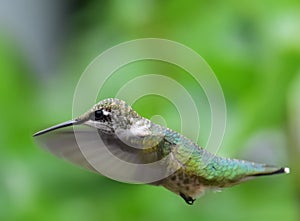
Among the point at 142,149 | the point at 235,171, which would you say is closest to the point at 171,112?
the point at 235,171

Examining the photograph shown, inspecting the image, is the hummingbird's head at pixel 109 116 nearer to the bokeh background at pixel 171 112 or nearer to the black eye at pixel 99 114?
the black eye at pixel 99 114

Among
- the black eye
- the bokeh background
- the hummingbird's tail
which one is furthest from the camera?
the bokeh background

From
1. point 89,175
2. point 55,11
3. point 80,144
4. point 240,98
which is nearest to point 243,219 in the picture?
point 240,98

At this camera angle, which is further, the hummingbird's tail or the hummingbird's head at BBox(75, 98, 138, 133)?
the hummingbird's tail

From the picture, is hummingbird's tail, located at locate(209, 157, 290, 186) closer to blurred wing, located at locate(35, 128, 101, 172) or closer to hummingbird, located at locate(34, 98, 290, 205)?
hummingbird, located at locate(34, 98, 290, 205)

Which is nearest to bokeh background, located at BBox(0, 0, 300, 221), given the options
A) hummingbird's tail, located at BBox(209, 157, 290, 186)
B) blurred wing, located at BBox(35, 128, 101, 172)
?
hummingbird's tail, located at BBox(209, 157, 290, 186)

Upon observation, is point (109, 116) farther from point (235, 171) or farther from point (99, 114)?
point (235, 171)
